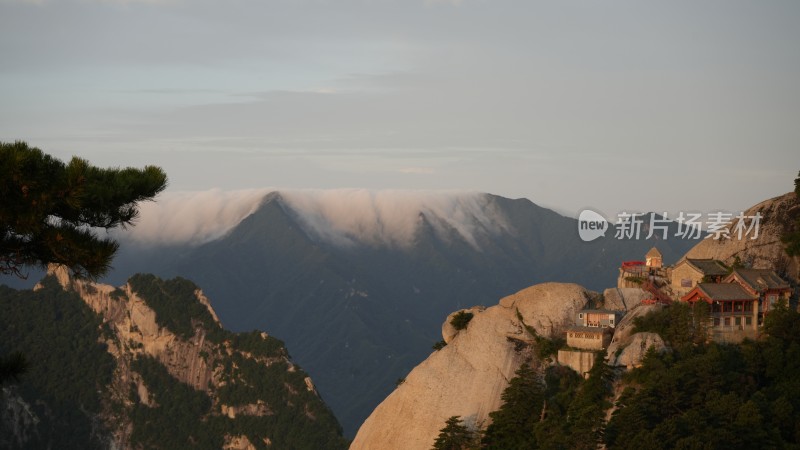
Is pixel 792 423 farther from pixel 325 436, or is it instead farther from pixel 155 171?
pixel 325 436

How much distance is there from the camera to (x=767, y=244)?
6494 cm

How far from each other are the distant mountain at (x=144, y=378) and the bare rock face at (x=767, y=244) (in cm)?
6532

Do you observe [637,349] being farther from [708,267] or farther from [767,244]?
[767,244]

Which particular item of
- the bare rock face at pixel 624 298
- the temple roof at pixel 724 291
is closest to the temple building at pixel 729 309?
the temple roof at pixel 724 291

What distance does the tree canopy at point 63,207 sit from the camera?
28062 mm

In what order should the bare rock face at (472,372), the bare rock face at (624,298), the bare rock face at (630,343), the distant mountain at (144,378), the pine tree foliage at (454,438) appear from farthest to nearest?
the distant mountain at (144,378) → the bare rock face at (624,298) → the bare rock face at (472,372) → the pine tree foliage at (454,438) → the bare rock face at (630,343)

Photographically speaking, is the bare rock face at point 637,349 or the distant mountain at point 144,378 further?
the distant mountain at point 144,378

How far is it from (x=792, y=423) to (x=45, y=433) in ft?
332

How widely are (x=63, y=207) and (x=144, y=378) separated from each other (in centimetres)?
11688

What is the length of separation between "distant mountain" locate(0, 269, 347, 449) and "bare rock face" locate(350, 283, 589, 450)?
60844 mm

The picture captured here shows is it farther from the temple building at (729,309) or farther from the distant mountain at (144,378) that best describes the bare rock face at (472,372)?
the distant mountain at (144,378)

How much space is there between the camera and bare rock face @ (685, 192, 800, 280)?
212ft

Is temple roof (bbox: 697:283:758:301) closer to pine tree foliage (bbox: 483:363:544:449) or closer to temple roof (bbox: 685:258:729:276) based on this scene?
temple roof (bbox: 685:258:729:276)

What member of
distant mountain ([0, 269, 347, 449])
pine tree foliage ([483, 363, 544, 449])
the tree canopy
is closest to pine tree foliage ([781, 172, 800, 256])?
pine tree foliage ([483, 363, 544, 449])
